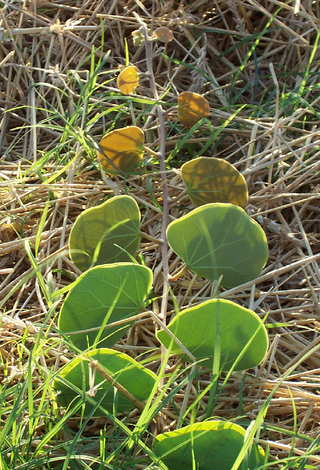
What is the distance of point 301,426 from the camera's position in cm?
70

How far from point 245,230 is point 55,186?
47 cm

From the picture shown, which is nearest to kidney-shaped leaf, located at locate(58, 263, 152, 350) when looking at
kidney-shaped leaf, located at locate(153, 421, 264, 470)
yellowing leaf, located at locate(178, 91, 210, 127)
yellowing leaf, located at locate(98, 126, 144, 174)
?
kidney-shaped leaf, located at locate(153, 421, 264, 470)

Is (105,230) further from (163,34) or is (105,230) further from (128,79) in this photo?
(163,34)

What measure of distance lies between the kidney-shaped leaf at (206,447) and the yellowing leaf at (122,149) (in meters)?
0.56

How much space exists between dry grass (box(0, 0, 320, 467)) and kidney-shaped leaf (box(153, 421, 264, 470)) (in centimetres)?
8

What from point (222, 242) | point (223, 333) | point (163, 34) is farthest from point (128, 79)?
point (223, 333)

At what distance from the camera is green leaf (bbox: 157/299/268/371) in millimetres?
653

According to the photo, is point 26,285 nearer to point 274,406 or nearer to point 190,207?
point 190,207

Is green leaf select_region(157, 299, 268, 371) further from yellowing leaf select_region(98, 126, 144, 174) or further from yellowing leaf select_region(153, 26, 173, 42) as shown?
yellowing leaf select_region(153, 26, 173, 42)

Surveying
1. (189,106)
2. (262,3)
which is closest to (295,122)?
(189,106)

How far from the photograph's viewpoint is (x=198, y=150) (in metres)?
1.12

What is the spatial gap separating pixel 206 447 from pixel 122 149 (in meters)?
0.59

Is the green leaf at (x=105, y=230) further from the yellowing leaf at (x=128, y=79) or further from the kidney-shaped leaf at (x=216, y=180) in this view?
the yellowing leaf at (x=128, y=79)

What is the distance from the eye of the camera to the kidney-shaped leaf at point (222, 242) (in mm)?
739
